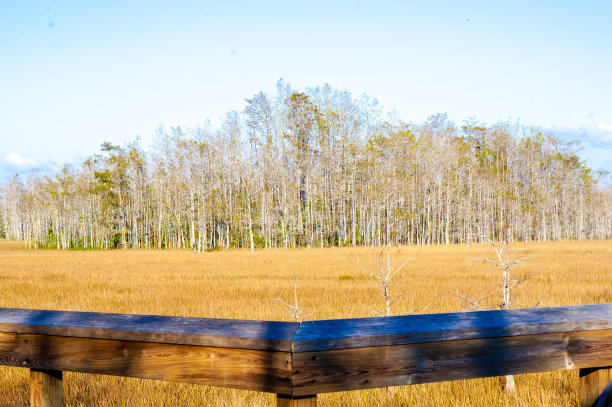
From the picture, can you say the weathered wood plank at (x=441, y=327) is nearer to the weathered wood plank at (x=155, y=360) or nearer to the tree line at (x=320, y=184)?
the weathered wood plank at (x=155, y=360)

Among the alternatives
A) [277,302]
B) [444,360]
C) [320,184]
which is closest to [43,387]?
[444,360]

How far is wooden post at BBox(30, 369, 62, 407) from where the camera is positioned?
1.72m

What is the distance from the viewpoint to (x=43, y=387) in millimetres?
1717

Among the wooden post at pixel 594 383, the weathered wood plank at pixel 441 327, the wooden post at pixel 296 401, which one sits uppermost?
the weathered wood plank at pixel 441 327

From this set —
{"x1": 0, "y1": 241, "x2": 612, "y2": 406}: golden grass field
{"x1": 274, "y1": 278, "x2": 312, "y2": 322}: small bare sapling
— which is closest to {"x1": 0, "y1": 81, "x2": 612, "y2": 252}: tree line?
Result: {"x1": 0, "y1": 241, "x2": 612, "y2": 406}: golden grass field

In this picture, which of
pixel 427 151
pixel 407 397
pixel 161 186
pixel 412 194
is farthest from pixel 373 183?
pixel 407 397

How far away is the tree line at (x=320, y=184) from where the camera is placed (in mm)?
43812

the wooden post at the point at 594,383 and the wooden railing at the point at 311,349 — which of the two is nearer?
the wooden railing at the point at 311,349

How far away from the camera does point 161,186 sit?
4878 cm

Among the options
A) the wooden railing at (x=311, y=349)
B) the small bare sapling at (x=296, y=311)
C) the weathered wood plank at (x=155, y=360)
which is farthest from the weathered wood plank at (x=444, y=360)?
the small bare sapling at (x=296, y=311)

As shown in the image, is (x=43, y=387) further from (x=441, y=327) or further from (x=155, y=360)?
(x=441, y=327)

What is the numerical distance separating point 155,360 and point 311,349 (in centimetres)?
58

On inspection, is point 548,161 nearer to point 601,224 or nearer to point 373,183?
point 601,224

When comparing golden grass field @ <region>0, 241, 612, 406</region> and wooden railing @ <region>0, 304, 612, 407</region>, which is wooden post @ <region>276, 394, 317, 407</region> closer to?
wooden railing @ <region>0, 304, 612, 407</region>
